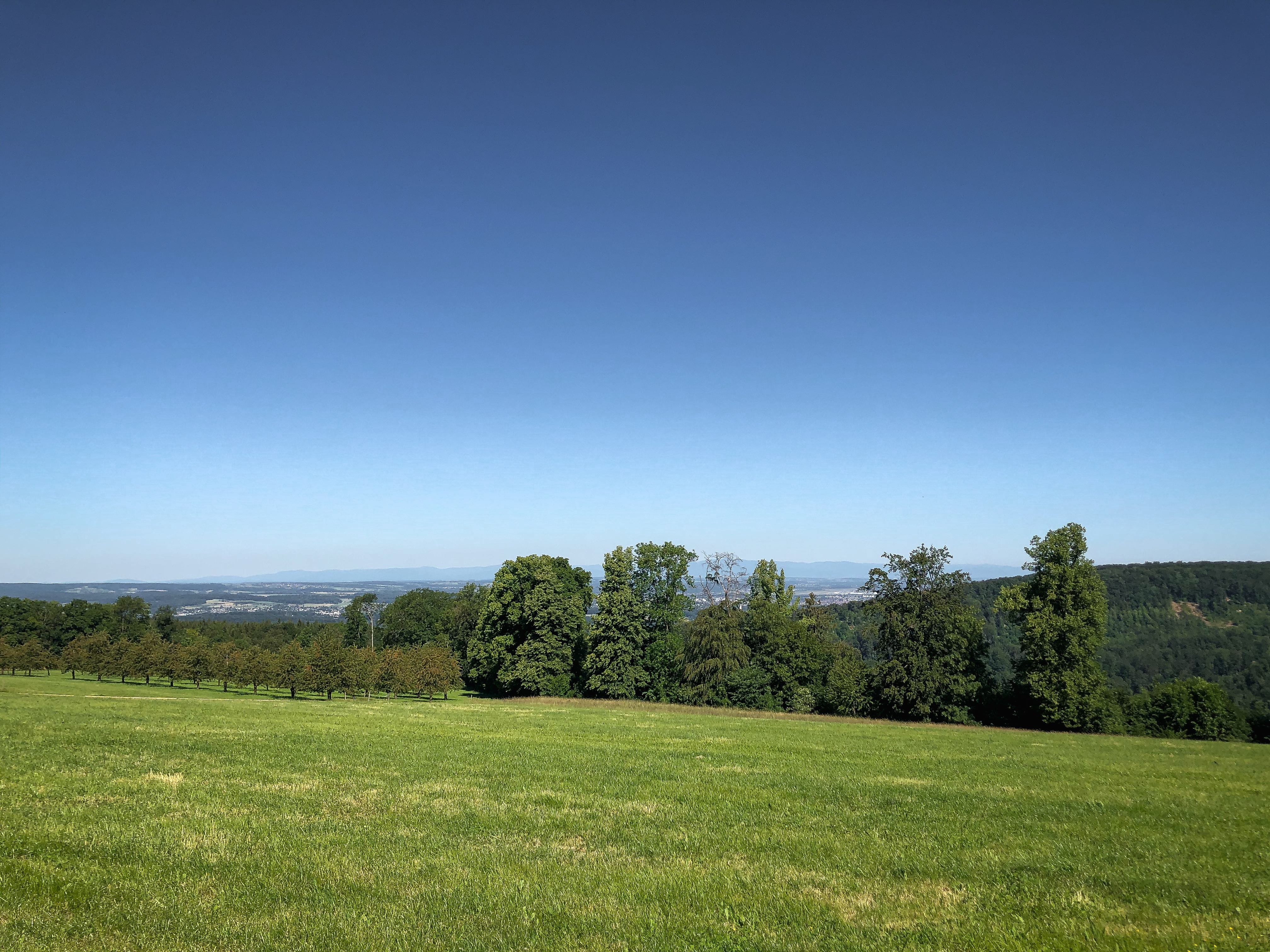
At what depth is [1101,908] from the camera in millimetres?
9156

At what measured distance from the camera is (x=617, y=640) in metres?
65.4

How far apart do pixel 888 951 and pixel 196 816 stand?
12.0m

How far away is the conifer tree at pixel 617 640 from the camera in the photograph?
64312mm

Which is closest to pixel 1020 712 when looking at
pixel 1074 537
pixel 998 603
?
pixel 998 603

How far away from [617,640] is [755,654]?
13.3m

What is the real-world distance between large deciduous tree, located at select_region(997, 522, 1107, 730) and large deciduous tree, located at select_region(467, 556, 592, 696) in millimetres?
39675

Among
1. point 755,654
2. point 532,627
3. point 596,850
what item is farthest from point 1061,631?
point 596,850

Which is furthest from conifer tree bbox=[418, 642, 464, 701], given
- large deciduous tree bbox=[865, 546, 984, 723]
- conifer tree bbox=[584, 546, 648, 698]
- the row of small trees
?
large deciduous tree bbox=[865, 546, 984, 723]

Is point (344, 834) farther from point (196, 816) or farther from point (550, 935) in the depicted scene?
point (550, 935)

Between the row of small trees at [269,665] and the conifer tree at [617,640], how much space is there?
14.9m

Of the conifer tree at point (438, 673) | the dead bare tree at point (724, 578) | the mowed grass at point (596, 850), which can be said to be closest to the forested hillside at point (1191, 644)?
the dead bare tree at point (724, 578)

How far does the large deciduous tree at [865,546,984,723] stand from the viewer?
5088cm

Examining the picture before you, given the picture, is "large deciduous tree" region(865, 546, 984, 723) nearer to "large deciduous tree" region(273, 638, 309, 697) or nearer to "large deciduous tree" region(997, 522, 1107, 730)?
"large deciduous tree" region(997, 522, 1107, 730)

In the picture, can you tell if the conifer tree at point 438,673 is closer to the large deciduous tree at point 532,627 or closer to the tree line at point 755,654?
the tree line at point 755,654
